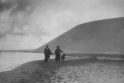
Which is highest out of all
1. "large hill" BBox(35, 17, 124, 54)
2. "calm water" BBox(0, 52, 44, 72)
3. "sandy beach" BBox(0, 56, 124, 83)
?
"large hill" BBox(35, 17, 124, 54)

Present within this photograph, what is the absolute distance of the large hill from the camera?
391 feet

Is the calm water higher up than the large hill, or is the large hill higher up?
the large hill

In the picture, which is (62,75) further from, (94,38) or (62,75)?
(94,38)

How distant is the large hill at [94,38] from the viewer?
119 meters

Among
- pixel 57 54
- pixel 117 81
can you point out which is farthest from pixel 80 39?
pixel 117 81

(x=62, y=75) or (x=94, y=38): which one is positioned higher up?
(x=94, y=38)

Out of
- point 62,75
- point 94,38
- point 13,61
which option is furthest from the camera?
point 94,38

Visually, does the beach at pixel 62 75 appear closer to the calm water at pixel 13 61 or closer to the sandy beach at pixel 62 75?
the sandy beach at pixel 62 75

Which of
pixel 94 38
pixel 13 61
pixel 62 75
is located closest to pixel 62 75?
pixel 62 75

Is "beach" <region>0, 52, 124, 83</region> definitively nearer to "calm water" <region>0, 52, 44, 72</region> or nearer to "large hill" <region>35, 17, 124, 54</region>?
"calm water" <region>0, 52, 44, 72</region>

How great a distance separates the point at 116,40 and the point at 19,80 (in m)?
112

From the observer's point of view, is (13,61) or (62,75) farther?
(13,61)

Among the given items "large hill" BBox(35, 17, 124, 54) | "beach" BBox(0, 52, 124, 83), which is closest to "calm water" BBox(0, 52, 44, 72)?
"beach" BBox(0, 52, 124, 83)

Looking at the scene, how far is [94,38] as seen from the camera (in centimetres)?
13575
